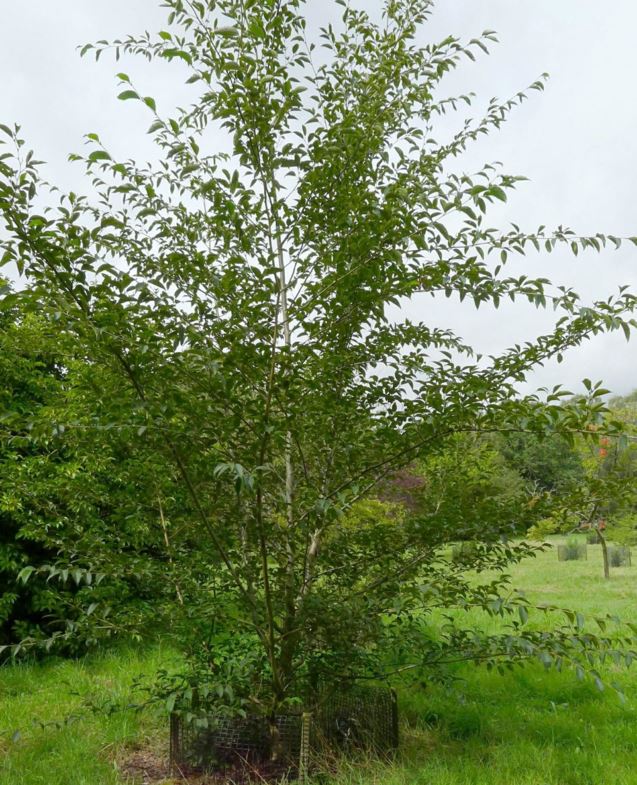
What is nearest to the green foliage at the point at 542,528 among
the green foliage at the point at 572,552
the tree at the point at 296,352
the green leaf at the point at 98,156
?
the tree at the point at 296,352

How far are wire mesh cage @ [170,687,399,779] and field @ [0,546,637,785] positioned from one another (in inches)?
7.1

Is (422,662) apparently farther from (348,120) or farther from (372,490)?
(348,120)

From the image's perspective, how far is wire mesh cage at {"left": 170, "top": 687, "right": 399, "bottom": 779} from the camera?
3.23m

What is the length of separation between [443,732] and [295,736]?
1097 mm

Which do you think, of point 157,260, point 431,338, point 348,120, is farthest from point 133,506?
point 348,120

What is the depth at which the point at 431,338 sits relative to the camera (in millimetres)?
3578

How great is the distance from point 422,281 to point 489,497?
118 cm

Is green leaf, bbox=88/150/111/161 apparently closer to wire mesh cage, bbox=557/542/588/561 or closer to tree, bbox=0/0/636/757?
tree, bbox=0/0/636/757

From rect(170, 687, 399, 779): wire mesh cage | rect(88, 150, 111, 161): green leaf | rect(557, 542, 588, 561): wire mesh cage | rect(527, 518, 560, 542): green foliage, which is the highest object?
rect(88, 150, 111, 161): green leaf

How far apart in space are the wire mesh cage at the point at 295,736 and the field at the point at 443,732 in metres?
0.18

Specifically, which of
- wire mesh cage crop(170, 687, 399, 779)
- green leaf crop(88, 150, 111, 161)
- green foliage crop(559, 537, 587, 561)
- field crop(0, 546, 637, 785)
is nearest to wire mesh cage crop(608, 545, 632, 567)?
green foliage crop(559, 537, 587, 561)

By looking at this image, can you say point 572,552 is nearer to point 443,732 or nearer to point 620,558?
point 620,558

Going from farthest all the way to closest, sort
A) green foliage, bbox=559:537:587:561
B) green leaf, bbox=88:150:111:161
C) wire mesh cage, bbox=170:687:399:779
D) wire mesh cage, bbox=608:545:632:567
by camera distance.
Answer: green foliage, bbox=559:537:587:561 < wire mesh cage, bbox=608:545:632:567 < wire mesh cage, bbox=170:687:399:779 < green leaf, bbox=88:150:111:161

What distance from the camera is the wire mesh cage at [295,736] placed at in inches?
127
